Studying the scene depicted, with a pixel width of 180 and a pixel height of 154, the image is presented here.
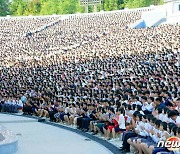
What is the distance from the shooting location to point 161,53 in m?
27.0

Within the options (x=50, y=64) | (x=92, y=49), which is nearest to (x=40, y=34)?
(x=92, y=49)

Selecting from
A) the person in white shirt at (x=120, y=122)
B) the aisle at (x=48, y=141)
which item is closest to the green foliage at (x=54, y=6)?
the aisle at (x=48, y=141)

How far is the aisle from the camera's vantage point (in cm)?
1310

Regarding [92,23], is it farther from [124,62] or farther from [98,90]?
[98,90]

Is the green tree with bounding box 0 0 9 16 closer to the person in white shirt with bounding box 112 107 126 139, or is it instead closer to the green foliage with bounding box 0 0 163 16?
the green foliage with bounding box 0 0 163 16

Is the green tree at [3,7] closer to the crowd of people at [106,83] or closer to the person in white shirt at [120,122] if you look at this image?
the crowd of people at [106,83]

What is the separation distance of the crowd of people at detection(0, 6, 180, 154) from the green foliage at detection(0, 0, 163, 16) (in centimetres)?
2965

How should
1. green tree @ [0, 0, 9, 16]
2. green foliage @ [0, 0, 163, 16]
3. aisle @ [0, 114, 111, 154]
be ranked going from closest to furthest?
1. aisle @ [0, 114, 111, 154]
2. green foliage @ [0, 0, 163, 16]
3. green tree @ [0, 0, 9, 16]

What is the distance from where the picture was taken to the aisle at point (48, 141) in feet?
43.0

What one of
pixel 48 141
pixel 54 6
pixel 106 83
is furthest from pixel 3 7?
pixel 48 141

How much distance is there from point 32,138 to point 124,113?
305 centimetres

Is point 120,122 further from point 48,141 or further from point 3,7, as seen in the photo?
point 3,7

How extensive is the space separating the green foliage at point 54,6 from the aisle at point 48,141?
58574 millimetres

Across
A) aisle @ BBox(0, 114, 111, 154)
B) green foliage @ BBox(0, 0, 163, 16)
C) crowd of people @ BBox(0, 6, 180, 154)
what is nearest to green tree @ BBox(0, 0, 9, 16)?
green foliage @ BBox(0, 0, 163, 16)
